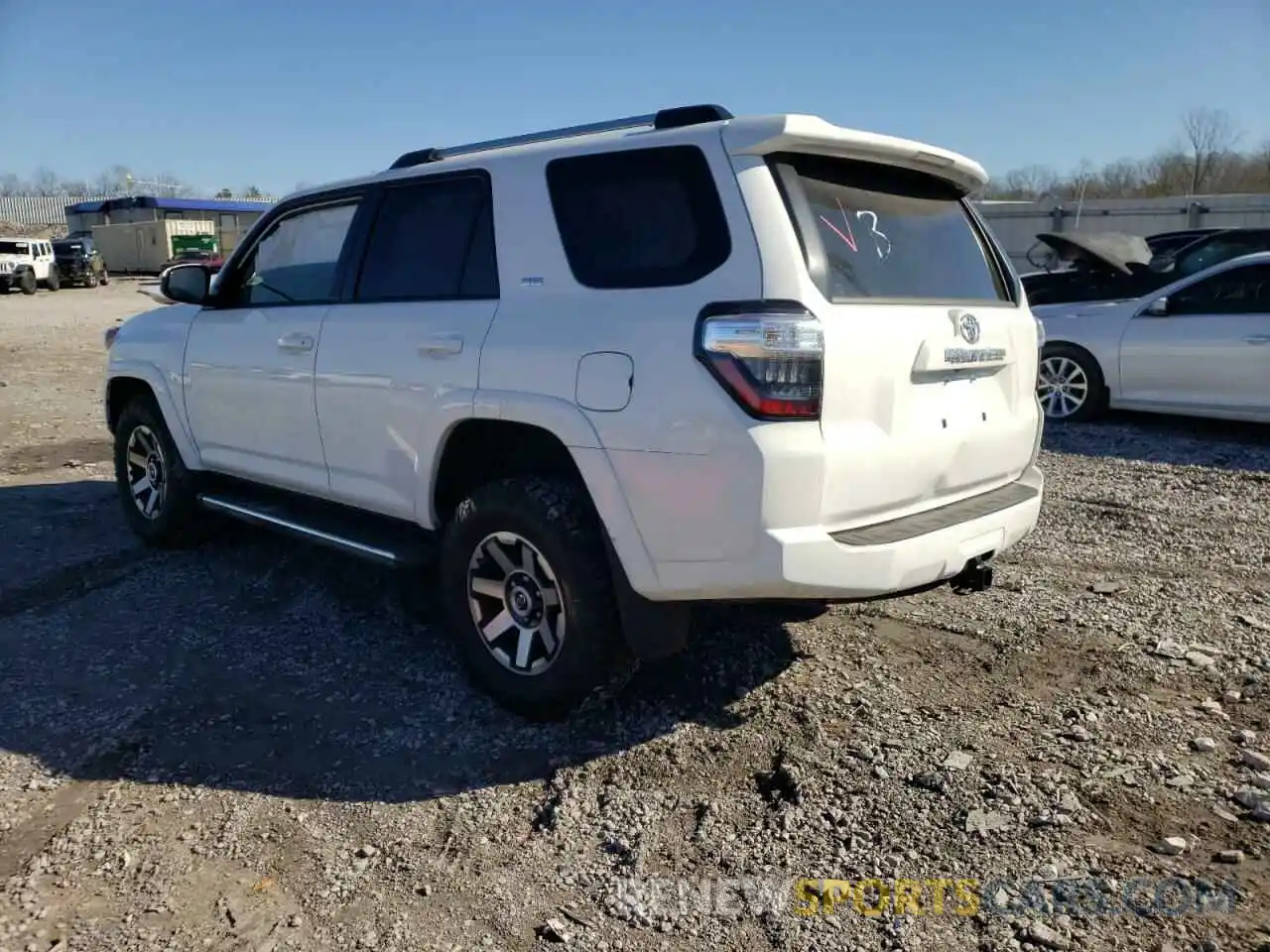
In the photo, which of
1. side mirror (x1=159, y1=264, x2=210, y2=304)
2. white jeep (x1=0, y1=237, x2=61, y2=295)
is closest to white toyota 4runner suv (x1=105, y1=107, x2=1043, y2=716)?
side mirror (x1=159, y1=264, x2=210, y2=304)

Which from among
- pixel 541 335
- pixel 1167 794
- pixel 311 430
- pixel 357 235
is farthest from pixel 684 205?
pixel 1167 794

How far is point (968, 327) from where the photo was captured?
344 cm

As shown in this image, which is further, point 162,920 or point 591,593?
point 591,593

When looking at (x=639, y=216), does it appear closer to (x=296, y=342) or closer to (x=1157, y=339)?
(x=296, y=342)

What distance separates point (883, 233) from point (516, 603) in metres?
1.81

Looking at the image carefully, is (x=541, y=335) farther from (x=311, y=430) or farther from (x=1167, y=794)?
(x=1167, y=794)

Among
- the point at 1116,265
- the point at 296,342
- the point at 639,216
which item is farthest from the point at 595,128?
the point at 1116,265

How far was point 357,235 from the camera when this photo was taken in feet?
14.0

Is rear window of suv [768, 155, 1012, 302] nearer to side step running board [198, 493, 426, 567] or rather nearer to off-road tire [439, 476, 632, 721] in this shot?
off-road tire [439, 476, 632, 721]

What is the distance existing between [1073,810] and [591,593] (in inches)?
63.0

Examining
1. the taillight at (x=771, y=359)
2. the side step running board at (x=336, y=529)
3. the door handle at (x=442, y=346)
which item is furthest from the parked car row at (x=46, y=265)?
the taillight at (x=771, y=359)

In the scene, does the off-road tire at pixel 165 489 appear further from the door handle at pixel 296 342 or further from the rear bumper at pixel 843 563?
the rear bumper at pixel 843 563

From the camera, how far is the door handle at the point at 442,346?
3.61 metres

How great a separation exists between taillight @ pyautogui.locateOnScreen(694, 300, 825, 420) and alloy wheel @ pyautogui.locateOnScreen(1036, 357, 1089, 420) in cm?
691
